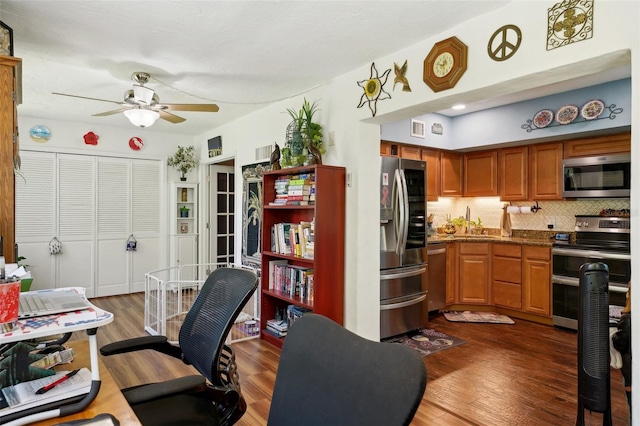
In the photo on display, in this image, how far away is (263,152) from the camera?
15.1 feet

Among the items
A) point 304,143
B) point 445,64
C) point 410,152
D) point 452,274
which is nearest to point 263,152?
point 304,143

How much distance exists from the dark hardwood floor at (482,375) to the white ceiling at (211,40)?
250 cm

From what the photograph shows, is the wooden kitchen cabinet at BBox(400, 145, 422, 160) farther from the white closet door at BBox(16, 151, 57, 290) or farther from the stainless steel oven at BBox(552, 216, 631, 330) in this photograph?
the white closet door at BBox(16, 151, 57, 290)

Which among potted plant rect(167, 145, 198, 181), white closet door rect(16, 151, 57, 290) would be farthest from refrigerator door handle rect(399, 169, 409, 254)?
white closet door rect(16, 151, 57, 290)

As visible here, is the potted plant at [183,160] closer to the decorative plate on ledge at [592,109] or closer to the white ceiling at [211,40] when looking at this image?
the white ceiling at [211,40]

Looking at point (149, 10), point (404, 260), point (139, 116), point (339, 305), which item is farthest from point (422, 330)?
point (149, 10)

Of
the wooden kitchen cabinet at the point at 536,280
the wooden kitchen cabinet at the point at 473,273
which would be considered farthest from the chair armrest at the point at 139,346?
the wooden kitchen cabinet at the point at 536,280

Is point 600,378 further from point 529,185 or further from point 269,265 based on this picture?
point 529,185

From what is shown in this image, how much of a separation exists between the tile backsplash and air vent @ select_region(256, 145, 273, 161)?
228 cm

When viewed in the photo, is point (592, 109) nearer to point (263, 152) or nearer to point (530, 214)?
point (530, 214)

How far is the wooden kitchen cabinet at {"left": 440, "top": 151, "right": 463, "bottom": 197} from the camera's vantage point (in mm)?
5168

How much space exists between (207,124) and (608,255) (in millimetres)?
5005

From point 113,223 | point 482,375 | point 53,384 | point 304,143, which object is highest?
point 304,143

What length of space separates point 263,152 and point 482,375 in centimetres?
318
